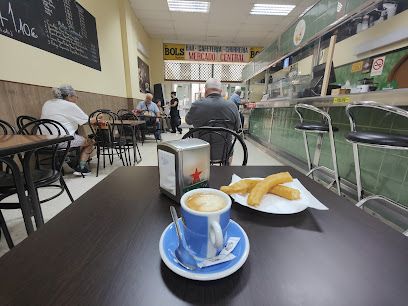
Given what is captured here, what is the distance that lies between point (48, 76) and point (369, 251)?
3.57 meters

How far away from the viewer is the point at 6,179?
1.26 meters

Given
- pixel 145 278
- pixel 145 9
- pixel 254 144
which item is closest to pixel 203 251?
pixel 145 278

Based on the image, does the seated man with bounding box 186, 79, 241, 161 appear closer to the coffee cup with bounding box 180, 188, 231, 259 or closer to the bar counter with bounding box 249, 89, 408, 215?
the bar counter with bounding box 249, 89, 408, 215

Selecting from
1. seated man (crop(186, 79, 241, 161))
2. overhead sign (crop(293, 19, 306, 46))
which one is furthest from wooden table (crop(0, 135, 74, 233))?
overhead sign (crop(293, 19, 306, 46))

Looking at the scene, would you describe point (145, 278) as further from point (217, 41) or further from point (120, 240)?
point (217, 41)

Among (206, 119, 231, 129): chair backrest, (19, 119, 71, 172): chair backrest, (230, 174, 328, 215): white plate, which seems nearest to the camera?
(230, 174, 328, 215): white plate

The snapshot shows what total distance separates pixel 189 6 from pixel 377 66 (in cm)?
461

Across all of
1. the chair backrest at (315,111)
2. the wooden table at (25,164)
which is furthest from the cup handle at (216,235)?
the chair backrest at (315,111)

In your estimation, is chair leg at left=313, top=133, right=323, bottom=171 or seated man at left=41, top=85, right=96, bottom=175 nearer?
seated man at left=41, top=85, right=96, bottom=175

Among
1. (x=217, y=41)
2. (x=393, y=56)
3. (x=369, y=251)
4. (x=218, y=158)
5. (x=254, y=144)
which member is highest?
(x=217, y=41)

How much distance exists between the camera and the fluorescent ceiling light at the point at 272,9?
512 centimetres

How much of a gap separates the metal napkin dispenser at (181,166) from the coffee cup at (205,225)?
16 cm

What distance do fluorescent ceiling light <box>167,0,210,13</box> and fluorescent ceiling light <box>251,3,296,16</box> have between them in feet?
4.19

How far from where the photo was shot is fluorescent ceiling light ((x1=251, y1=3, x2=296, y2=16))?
512cm
